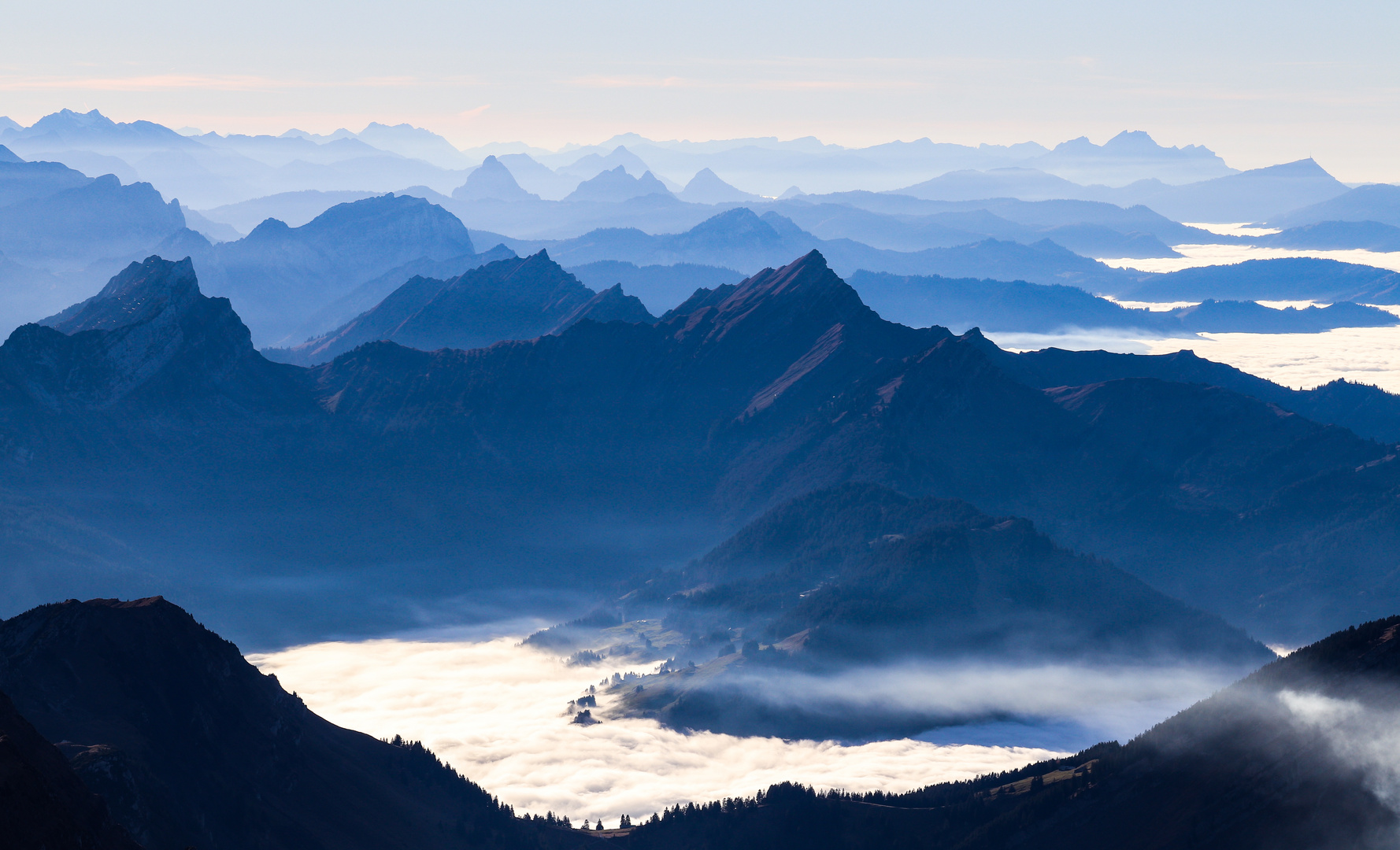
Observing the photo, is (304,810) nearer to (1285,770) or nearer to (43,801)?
(43,801)

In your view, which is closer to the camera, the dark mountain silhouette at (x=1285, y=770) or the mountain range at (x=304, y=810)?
the mountain range at (x=304, y=810)

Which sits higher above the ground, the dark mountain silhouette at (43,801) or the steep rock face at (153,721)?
the steep rock face at (153,721)

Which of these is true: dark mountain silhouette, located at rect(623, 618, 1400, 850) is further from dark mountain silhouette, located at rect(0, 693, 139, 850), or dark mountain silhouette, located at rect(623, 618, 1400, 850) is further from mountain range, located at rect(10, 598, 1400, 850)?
dark mountain silhouette, located at rect(0, 693, 139, 850)

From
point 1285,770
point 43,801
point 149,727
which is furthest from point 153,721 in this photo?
point 1285,770

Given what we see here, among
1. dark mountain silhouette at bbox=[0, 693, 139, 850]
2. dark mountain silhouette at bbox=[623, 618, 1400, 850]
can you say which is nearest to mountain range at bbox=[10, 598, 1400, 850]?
dark mountain silhouette at bbox=[623, 618, 1400, 850]

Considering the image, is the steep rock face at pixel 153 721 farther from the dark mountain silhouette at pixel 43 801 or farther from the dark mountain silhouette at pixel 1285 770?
the dark mountain silhouette at pixel 1285 770

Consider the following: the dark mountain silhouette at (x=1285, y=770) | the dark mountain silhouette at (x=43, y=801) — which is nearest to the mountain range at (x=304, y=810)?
the dark mountain silhouette at (x=1285, y=770)

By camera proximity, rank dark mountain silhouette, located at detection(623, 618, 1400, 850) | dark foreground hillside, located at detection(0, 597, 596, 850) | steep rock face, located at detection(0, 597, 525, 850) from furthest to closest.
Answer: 1. steep rock face, located at detection(0, 597, 525, 850)
2. dark mountain silhouette, located at detection(623, 618, 1400, 850)
3. dark foreground hillside, located at detection(0, 597, 596, 850)

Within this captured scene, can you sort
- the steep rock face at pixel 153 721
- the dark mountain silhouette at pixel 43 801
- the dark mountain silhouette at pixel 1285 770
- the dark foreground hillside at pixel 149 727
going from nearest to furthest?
the dark mountain silhouette at pixel 43 801 < the dark foreground hillside at pixel 149 727 < the dark mountain silhouette at pixel 1285 770 < the steep rock face at pixel 153 721
